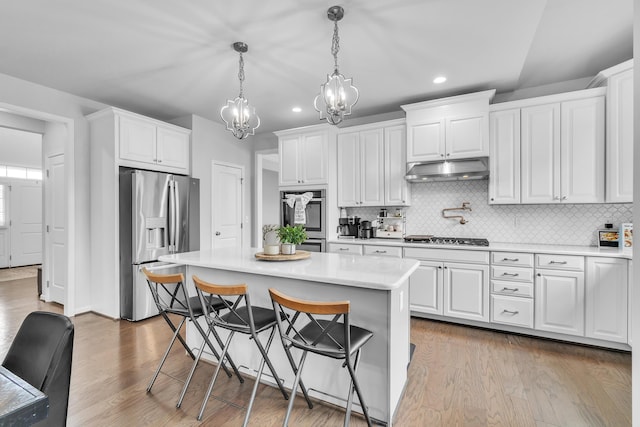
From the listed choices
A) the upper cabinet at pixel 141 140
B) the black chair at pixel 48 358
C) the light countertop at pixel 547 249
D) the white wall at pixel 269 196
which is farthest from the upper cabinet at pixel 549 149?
the white wall at pixel 269 196

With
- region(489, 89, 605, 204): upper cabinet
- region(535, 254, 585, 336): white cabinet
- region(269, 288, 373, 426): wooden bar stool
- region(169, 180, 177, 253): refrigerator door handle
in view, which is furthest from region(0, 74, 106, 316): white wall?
region(535, 254, 585, 336): white cabinet

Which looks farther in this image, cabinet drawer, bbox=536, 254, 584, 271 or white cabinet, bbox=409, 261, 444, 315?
white cabinet, bbox=409, 261, 444, 315

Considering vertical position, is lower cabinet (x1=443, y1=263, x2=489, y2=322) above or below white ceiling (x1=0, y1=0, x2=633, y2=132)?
below

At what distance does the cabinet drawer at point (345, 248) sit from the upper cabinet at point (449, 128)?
4.25 feet

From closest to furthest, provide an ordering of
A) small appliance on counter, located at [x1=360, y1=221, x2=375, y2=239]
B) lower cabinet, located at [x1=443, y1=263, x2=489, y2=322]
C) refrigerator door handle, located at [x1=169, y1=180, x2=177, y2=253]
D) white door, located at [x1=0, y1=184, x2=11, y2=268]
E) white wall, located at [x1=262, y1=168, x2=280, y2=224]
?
lower cabinet, located at [x1=443, y1=263, x2=489, y2=322], refrigerator door handle, located at [x1=169, y1=180, x2=177, y2=253], small appliance on counter, located at [x1=360, y1=221, x2=375, y2=239], white door, located at [x1=0, y1=184, x2=11, y2=268], white wall, located at [x1=262, y1=168, x2=280, y2=224]

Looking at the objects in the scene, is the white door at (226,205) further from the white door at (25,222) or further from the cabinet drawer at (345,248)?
the white door at (25,222)

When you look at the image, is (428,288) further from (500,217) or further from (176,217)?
(176,217)

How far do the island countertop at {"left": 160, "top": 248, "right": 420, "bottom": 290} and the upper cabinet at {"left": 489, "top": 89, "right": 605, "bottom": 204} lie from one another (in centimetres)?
203

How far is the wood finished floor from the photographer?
1.93 m

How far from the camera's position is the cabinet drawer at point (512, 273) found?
3.10m

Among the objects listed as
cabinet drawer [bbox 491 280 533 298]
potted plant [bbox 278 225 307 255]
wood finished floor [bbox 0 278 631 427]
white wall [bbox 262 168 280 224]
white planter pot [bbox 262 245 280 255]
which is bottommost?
wood finished floor [bbox 0 278 631 427]

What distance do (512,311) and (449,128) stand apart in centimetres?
210

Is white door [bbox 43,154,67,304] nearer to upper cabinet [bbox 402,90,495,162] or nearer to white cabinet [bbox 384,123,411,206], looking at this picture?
white cabinet [bbox 384,123,411,206]

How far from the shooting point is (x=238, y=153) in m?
5.45
